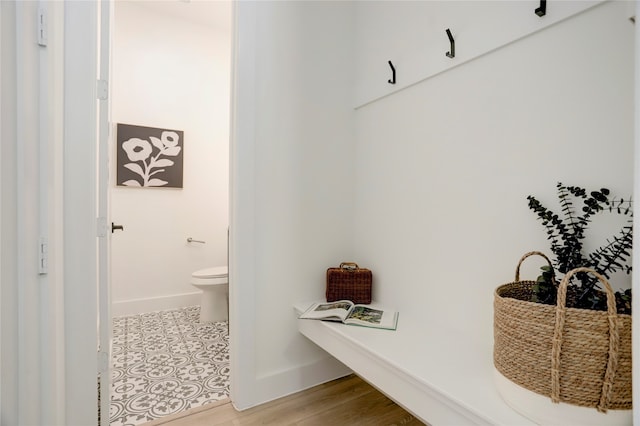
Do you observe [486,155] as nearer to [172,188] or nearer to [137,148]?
[172,188]

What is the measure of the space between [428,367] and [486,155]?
0.86 meters

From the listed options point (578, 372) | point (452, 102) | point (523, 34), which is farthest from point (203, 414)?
point (523, 34)

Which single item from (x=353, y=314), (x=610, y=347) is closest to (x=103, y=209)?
(x=353, y=314)

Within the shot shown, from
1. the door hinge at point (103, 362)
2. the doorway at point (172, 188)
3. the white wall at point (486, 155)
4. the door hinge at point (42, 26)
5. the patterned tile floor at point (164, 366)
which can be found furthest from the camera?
the doorway at point (172, 188)

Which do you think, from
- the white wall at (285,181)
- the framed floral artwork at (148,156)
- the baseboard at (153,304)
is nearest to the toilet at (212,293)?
the baseboard at (153,304)

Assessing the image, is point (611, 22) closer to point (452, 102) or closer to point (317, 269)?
point (452, 102)

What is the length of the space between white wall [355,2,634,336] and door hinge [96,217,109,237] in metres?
1.37

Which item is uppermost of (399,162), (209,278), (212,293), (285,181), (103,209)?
(399,162)

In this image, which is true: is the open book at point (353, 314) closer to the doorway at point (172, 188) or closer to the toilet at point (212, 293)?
the doorway at point (172, 188)

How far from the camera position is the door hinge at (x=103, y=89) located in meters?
1.37

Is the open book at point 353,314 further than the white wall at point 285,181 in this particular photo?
No

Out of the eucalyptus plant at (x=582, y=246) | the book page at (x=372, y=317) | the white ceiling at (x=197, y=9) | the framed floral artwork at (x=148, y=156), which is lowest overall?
the book page at (x=372, y=317)

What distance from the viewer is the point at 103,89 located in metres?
1.39

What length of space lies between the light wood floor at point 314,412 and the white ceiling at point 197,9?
3205mm
